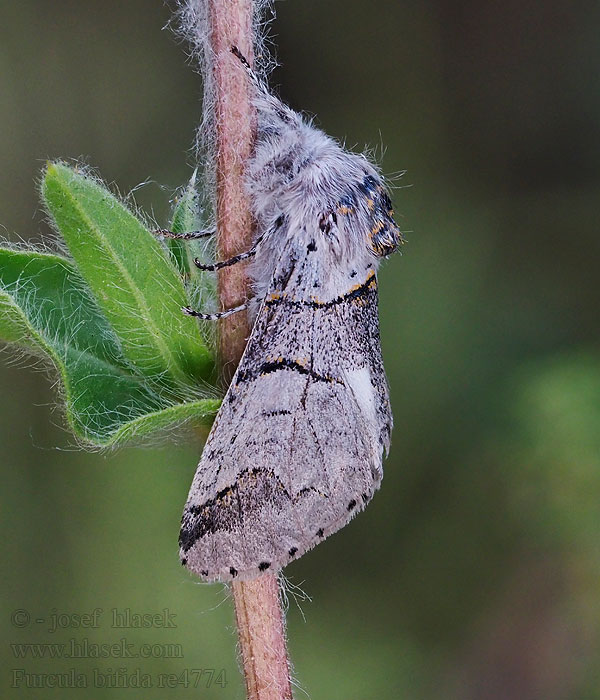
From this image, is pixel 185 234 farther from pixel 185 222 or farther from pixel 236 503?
pixel 236 503

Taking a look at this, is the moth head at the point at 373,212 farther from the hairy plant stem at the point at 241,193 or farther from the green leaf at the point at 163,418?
the green leaf at the point at 163,418

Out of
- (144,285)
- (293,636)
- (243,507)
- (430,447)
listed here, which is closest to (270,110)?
(144,285)

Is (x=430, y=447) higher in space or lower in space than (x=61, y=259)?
lower

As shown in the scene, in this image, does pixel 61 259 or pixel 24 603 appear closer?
pixel 61 259

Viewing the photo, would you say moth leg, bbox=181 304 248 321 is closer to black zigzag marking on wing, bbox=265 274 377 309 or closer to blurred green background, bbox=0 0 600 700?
black zigzag marking on wing, bbox=265 274 377 309

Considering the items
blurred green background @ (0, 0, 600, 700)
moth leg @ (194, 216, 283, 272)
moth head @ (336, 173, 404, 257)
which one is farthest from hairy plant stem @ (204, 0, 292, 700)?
blurred green background @ (0, 0, 600, 700)

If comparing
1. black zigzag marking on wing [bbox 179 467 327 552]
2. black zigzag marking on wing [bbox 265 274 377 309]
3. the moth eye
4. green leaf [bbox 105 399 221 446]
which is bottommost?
black zigzag marking on wing [bbox 179 467 327 552]

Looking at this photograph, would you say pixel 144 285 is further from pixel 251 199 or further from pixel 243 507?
pixel 243 507
